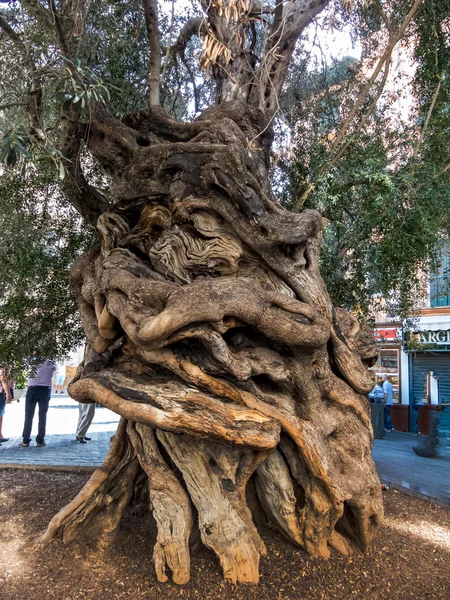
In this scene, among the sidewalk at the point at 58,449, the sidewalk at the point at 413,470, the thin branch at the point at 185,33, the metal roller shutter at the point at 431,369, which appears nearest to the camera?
the sidewalk at the point at 413,470

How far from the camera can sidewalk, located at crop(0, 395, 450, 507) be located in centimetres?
704

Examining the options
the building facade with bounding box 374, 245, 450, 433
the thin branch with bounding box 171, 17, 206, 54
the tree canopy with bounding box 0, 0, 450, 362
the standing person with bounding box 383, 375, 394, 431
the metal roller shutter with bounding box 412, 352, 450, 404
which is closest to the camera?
the tree canopy with bounding box 0, 0, 450, 362

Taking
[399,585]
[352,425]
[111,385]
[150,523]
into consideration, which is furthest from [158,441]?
[399,585]

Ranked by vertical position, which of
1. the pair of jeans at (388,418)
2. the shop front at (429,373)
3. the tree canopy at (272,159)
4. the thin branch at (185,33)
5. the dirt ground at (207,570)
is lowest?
the pair of jeans at (388,418)

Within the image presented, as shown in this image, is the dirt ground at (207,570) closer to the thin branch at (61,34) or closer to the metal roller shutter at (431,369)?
the thin branch at (61,34)

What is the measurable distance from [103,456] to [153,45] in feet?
21.4

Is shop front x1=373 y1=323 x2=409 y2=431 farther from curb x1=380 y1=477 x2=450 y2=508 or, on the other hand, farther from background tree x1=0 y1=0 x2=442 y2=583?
background tree x1=0 y1=0 x2=442 y2=583

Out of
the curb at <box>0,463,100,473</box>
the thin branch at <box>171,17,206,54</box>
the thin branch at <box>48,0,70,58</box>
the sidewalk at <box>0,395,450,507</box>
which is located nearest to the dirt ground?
the curb at <box>0,463,100,473</box>

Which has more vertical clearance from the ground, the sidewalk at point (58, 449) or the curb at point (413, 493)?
the curb at point (413, 493)

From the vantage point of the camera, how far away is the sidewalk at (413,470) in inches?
260

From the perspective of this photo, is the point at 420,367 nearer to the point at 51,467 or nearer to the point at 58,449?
the point at 58,449

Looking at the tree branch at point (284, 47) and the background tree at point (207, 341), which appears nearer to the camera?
the background tree at point (207, 341)

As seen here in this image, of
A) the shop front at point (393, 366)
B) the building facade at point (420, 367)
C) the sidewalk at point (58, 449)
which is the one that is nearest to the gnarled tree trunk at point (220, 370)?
the sidewalk at point (58, 449)

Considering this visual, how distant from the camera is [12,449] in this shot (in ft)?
28.0
